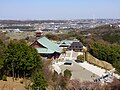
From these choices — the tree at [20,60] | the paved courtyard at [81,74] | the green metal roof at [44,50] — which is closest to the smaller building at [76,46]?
the green metal roof at [44,50]

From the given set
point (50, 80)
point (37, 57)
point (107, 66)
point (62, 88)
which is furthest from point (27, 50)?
point (107, 66)

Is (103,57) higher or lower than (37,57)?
lower

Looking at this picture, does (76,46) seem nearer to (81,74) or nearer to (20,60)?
(81,74)

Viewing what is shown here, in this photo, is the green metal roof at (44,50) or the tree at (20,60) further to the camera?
the green metal roof at (44,50)

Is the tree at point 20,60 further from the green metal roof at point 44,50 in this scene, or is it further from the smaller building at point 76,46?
the smaller building at point 76,46

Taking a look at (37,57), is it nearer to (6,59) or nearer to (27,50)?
(27,50)

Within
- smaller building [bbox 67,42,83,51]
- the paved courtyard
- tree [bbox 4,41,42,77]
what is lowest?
the paved courtyard

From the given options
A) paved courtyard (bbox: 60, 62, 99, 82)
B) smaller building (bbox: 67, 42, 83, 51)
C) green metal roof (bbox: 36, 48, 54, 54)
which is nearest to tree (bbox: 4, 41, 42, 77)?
paved courtyard (bbox: 60, 62, 99, 82)

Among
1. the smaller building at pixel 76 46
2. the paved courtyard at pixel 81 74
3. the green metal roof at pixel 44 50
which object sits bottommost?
the paved courtyard at pixel 81 74

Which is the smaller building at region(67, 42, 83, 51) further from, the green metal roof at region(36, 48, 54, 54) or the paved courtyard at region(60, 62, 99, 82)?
the paved courtyard at region(60, 62, 99, 82)

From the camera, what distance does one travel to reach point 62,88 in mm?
14195

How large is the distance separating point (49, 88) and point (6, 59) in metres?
2.84

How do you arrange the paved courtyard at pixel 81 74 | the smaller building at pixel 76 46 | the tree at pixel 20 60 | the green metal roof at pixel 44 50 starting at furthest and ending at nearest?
the smaller building at pixel 76 46 → the green metal roof at pixel 44 50 → the paved courtyard at pixel 81 74 → the tree at pixel 20 60

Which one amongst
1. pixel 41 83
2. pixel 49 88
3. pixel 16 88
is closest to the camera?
pixel 41 83
